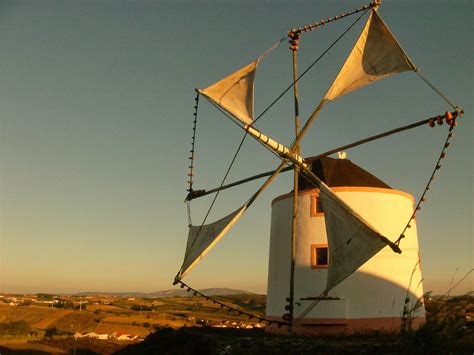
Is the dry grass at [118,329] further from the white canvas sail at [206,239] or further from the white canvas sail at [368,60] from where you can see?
the white canvas sail at [368,60]

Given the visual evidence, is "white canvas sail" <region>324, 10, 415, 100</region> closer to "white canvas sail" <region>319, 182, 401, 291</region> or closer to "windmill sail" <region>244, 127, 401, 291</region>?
"windmill sail" <region>244, 127, 401, 291</region>

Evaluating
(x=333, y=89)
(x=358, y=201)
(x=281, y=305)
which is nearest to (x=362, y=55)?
(x=333, y=89)

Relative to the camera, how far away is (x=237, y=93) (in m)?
18.5

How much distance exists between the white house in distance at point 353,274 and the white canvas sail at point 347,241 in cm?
390

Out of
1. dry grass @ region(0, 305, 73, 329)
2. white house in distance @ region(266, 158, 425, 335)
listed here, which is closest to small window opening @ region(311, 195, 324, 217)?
white house in distance @ region(266, 158, 425, 335)

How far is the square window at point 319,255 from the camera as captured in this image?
19.8 meters

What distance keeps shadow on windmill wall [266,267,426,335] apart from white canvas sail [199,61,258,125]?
7.36 m

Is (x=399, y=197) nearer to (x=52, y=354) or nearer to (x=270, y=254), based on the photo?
(x=270, y=254)

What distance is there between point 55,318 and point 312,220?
1460 inches

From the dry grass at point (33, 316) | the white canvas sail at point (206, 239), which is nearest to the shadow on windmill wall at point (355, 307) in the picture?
the white canvas sail at point (206, 239)

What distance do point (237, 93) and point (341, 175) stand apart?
644 centimetres

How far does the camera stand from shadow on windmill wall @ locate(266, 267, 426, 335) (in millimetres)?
19000

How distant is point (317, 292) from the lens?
63.8 feet

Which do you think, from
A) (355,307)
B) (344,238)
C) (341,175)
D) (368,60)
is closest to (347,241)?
(344,238)
